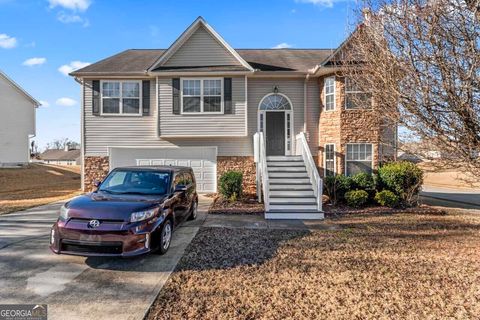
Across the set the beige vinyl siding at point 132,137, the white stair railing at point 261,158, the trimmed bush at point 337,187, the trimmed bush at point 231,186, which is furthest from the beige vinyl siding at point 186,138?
the trimmed bush at point 337,187

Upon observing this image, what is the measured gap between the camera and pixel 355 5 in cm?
721

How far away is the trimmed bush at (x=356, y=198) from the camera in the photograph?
11016 mm

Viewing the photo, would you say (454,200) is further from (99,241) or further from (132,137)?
(99,241)

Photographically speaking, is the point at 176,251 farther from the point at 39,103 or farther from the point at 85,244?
the point at 39,103

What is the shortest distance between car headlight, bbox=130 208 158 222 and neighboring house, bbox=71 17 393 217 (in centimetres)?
794

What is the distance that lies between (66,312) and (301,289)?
3071mm

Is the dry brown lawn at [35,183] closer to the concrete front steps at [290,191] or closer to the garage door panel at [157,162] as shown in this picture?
the garage door panel at [157,162]

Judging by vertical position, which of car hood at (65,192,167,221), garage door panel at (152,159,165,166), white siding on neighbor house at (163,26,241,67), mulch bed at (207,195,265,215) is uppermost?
white siding on neighbor house at (163,26,241,67)

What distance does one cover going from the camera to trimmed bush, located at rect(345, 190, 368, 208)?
36.1 feet

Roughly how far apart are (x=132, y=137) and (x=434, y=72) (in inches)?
478

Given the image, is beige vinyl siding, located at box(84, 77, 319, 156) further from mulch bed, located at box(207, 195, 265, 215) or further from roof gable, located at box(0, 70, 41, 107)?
roof gable, located at box(0, 70, 41, 107)

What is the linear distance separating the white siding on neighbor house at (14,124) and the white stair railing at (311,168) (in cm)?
2657

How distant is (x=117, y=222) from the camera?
5027 millimetres

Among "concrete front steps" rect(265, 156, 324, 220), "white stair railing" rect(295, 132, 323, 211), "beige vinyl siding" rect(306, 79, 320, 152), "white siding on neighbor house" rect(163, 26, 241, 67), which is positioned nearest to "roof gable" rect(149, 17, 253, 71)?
"white siding on neighbor house" rect(163, 26, 241, 67)
